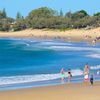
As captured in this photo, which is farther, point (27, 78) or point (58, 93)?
point (27, 78)

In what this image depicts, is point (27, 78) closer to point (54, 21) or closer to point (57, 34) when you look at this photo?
point (57, 34)

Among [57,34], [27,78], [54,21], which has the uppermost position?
[54,21]

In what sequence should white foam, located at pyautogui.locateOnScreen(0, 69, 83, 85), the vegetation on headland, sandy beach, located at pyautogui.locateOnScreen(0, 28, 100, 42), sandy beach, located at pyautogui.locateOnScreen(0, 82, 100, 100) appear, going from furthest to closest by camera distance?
the vegetation on headland → sandy beach, located at pyautogui.locateOnScreen(0, 28, 100, 42) → white foam, located at pyautogui.locateOnScreen(0, 69, 83, 85) → sandy beach, located at pyautogui.locateOnScreen(0, 82, 100, 100)

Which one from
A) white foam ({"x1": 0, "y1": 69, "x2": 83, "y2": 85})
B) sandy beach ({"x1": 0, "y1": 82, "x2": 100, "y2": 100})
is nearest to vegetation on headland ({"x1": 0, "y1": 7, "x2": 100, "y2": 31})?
white foam ({"x1": 0, "y1": 69, "x2": 83, "y2": 85})

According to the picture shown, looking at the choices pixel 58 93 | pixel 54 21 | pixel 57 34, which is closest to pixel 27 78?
pixel 58 93

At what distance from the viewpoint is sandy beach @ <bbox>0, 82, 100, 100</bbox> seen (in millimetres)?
19109

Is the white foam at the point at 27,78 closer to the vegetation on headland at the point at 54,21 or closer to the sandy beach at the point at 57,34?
the sandy beach at the point at 57,34

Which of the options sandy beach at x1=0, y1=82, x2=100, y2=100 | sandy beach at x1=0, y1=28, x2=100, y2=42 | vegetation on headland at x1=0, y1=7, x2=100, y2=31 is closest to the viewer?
sandy beach at x1=0, y1=82, x2=100, y2=100

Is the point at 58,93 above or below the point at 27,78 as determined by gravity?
above

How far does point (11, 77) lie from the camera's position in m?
28.3

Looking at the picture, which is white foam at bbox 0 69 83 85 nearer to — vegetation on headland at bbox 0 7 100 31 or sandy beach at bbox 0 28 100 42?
sandy beach at bbox 0 28 100 42

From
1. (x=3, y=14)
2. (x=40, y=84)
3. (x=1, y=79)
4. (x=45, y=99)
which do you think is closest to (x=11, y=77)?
(x=1, y=79)

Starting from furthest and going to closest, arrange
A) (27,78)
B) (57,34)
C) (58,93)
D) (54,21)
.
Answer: (54,21)
(57,34)
(27,78)
(58,93)

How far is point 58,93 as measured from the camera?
20.4m
